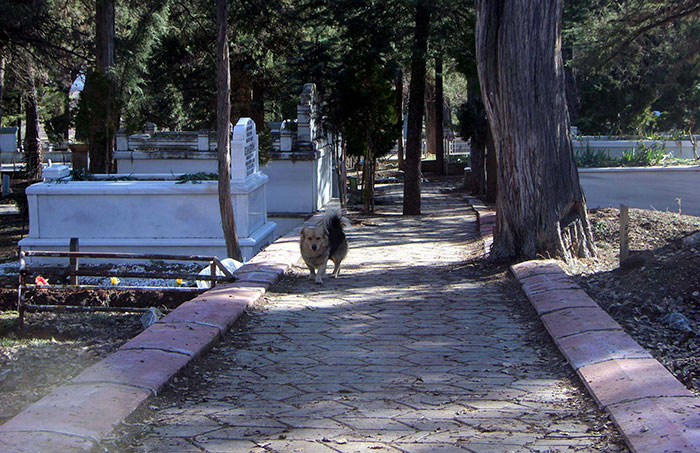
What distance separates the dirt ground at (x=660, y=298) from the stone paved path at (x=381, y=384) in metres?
0.77

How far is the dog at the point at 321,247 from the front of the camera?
31.3ft

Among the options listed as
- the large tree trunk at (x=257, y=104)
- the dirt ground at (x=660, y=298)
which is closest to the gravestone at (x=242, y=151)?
the dirt ground at (x=660, y=298)

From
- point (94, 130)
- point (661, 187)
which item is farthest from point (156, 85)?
point (661, 187)

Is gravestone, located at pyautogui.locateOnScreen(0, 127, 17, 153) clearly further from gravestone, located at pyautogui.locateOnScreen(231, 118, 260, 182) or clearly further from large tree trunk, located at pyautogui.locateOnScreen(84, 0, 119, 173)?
gravestone, located at pyautogui.locateOnScreen(231, 118, 260, 182)

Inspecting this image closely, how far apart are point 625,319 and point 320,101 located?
62.7 ft

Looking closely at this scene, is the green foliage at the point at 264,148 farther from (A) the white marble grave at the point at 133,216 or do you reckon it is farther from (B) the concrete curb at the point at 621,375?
(B) the concrete curb at the point at 621,375

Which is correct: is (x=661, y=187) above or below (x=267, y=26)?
below

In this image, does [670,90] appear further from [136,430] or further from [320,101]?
[136,430]

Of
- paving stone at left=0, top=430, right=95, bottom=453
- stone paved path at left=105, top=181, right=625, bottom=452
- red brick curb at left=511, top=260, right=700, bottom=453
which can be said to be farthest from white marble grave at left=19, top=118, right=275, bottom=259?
paving stone at left=0, top=430, right=95, bottom=453

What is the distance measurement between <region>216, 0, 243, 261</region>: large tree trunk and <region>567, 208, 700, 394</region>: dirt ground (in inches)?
263

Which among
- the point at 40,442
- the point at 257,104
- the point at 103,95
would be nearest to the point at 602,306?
the point at 40,442

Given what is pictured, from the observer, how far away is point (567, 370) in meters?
5.49

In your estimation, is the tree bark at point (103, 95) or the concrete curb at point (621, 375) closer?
A: the concrete curb at point (621, 375)

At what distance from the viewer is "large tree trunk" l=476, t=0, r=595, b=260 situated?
1019 centimetres
